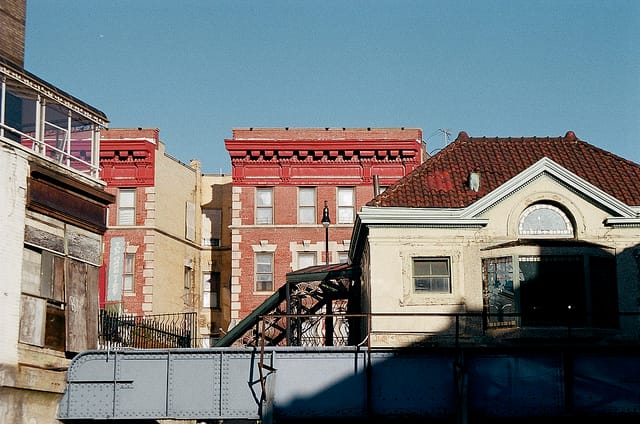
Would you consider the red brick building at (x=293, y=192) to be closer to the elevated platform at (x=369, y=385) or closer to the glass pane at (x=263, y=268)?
the glass pane at (x=263, y=268)

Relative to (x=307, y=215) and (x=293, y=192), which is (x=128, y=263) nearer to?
(x=293, y=192)

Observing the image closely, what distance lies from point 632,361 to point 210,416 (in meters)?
11.9

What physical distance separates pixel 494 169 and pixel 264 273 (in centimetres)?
2029

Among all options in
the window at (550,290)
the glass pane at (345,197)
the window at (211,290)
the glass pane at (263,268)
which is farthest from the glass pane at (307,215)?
the window at (550,290)

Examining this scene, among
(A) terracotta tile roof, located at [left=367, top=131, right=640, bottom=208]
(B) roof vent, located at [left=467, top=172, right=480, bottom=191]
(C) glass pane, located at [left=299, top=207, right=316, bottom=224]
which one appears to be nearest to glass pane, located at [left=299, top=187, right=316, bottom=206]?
(C) glass pane, located at [left=299, top=207, right=316, bottom=224]

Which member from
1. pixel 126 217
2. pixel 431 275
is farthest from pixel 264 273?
pixel 431 275

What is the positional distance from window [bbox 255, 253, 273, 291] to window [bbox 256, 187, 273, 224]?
1.83 metres

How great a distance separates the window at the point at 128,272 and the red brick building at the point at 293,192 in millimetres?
5169

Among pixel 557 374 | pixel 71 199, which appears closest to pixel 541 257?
pixel 557 374

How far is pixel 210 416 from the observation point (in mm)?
28984

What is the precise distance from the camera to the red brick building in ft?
174

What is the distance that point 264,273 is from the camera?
53.0 metres

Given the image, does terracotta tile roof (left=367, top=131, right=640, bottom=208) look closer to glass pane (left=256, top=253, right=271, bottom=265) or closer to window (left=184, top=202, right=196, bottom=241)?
glass pane (left=256, top=253, right=271, bottom=265)

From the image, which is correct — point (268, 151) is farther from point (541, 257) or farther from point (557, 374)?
point (557, 374)
